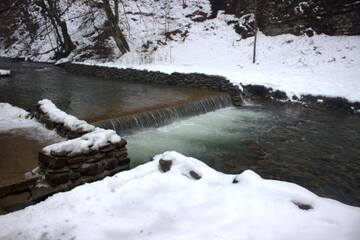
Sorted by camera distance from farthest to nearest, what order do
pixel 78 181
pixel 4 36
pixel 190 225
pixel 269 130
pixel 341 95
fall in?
pixel 4 36, pixel 341 95, pixel 269 130, pixel 78 181, pixel 190 225

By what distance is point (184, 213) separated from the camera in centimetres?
312

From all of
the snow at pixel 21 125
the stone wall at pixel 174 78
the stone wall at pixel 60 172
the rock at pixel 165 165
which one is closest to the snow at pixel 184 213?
the rock at pixel 165 165

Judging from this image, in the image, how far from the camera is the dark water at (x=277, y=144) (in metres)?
6.05

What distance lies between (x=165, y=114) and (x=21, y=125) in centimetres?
363

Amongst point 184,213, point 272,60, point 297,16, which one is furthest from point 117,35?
point 184,213

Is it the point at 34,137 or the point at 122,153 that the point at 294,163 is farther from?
the point at 34,137

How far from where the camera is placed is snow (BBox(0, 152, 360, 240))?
9.20 ft

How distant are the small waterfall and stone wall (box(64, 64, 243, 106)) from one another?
1.59 ft

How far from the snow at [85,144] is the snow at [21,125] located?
5.14 ft

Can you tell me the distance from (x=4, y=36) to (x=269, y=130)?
85.9 ft

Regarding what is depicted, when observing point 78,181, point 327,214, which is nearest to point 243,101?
point 78,181

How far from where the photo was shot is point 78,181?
497 centimetres

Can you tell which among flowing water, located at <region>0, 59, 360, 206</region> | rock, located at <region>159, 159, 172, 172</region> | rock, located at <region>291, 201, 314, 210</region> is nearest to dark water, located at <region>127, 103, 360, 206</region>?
flowing water, located at <region>0, 59, 360, 206</region>

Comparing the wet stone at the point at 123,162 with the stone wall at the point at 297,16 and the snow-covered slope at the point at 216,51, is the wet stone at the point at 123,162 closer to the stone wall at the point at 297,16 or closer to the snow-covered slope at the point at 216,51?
the snow-covered slope at the point at 216,51
